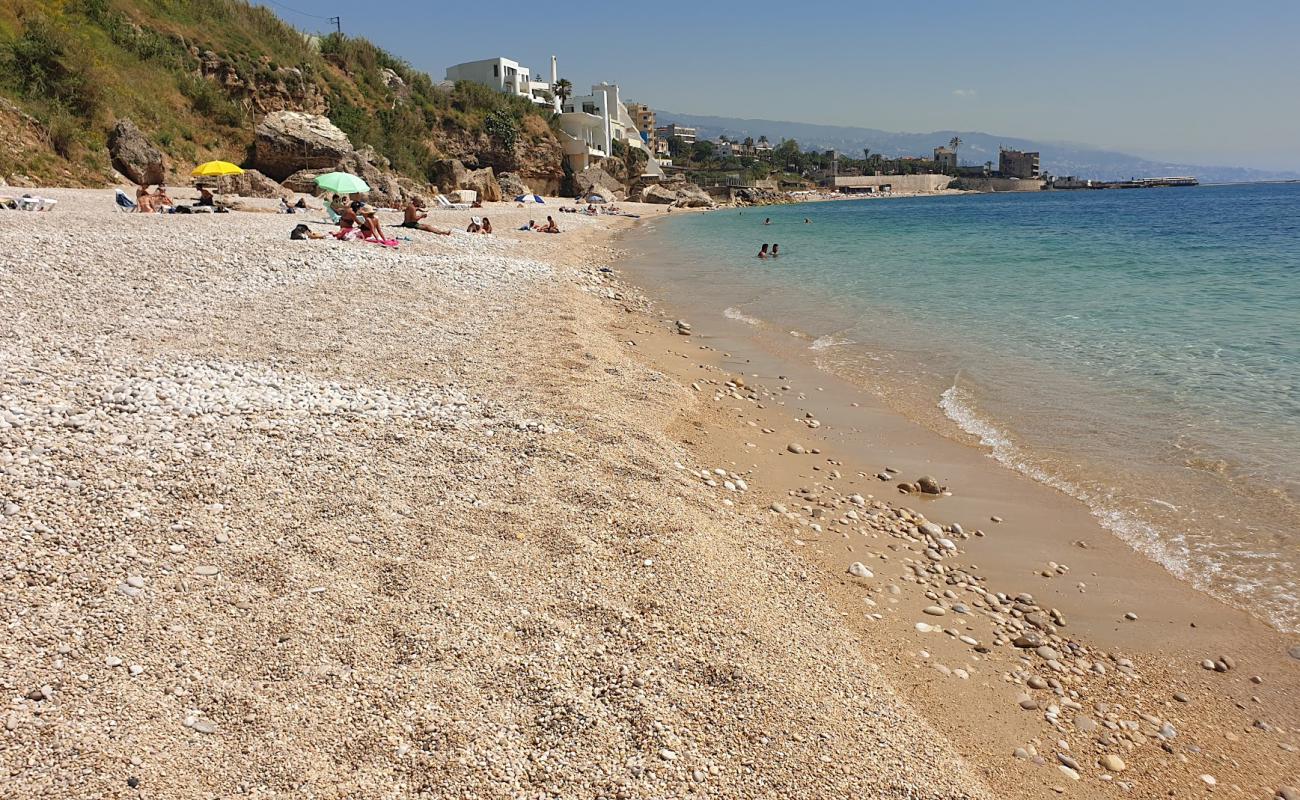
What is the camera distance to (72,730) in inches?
114

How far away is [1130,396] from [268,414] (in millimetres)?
9767

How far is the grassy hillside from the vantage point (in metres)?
22.9

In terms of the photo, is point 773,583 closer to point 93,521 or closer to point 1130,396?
point 93,521

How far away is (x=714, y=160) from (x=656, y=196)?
78234 mm

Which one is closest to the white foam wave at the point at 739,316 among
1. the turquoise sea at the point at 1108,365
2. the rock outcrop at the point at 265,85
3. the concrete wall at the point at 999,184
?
the turquoise sea at the point at 1108,365

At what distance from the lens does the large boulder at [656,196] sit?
7456cm

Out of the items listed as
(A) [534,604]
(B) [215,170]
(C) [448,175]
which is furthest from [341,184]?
(C) [448,175]

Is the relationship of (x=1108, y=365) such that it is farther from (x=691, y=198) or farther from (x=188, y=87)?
(x=691, y=198)

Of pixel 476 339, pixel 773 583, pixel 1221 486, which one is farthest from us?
pixel 476 339

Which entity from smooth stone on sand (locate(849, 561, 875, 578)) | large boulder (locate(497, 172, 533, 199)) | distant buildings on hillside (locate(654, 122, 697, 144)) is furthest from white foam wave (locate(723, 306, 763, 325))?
distant buildings on hillside (locate(654, 122, 697, 144))

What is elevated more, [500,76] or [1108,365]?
[500,76]

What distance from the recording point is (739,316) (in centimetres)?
1480

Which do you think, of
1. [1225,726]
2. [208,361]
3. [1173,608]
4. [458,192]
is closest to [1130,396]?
[1173,608]

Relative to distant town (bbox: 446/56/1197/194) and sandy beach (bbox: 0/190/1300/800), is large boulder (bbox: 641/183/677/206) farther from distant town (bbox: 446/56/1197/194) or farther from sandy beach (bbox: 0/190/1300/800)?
sandy beach (bbox: 0/190/1300/800)
